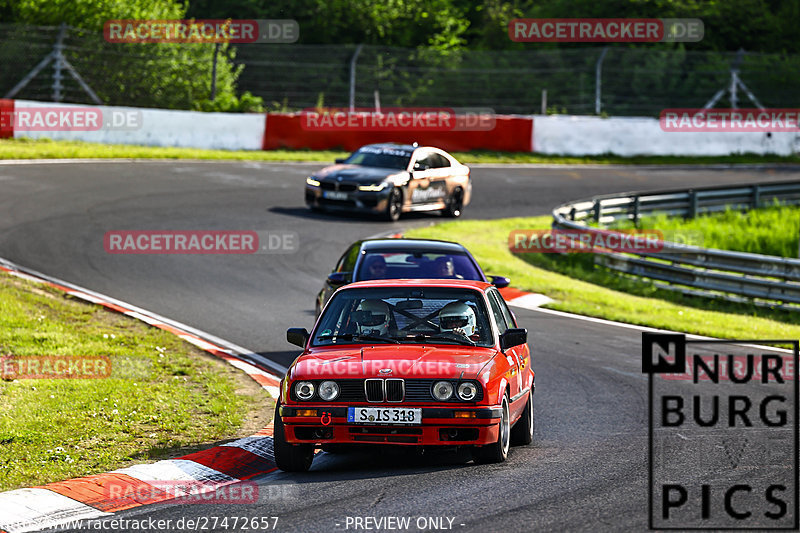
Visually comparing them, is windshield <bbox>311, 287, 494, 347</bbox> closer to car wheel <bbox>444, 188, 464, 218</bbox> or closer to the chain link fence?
car wheel <bbox>444, 188, 464, 218</bbox>

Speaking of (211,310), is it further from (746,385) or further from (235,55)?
(235,55)

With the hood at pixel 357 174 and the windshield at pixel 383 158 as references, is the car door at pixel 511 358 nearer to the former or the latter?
the hood at pixel 357 174

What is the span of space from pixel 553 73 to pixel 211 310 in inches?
900

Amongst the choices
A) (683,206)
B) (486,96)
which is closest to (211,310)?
(683,206)

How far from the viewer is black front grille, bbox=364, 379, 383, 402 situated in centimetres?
764

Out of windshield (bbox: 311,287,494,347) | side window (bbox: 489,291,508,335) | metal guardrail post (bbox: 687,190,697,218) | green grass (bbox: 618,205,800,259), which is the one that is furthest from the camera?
metal guardrail post (bbox: 687,190,697,218)

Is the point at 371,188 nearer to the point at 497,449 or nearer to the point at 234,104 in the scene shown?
the point at 234,104

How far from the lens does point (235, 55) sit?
33.5m

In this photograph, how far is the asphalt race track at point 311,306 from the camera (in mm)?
6738

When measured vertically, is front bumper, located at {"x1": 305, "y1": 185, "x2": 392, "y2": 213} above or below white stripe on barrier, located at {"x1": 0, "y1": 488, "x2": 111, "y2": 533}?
above

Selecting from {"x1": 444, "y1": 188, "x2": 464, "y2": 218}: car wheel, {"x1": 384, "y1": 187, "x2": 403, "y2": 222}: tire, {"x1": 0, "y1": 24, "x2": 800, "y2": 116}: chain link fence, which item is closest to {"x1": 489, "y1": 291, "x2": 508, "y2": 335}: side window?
{"x1": 384, "y1": 187, "x2": 403, "y2": 222}: tire

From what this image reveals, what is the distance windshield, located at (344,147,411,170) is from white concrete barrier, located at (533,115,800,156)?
11961 millimetres

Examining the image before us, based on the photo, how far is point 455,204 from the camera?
81.7ft

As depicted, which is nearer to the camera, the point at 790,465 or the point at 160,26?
the point at 790,465
